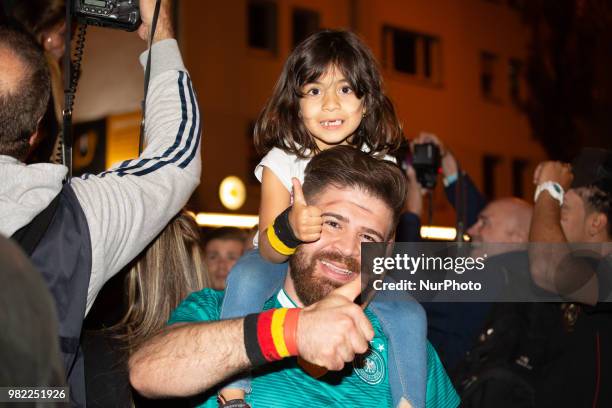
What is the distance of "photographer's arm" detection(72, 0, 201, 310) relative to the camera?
254 cm

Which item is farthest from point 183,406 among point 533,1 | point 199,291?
point 533,1

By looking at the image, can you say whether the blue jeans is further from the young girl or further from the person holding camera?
the person holding camera

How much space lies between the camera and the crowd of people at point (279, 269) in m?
2.37

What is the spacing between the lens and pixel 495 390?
4391 mm

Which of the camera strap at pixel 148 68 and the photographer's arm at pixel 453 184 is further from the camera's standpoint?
the photographer's arm at pixel 453 184

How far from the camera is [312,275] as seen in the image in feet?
10.1

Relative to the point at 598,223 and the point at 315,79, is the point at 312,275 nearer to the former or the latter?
the point at 315,79

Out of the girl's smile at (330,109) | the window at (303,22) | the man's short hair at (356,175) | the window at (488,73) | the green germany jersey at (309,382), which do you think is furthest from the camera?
the window at (488,73)

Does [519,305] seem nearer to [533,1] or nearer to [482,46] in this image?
[482,46]

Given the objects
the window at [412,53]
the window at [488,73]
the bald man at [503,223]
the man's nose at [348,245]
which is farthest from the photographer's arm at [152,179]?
the window at [488,73]

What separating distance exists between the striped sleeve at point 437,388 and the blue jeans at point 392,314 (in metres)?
0.16

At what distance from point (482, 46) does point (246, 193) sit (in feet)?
31.6

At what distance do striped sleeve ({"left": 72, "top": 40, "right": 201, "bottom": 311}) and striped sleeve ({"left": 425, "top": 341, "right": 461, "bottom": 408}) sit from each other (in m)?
1.14

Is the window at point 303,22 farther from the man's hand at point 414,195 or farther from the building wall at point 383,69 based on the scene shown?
the man's hand at point 414,195
